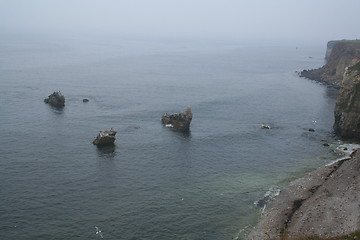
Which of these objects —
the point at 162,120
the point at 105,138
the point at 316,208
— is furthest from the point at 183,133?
the point at 316,208

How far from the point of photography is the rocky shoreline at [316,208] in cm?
5006

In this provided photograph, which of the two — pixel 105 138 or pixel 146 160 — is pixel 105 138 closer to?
pixel 105 138

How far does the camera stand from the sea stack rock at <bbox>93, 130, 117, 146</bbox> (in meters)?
85.5

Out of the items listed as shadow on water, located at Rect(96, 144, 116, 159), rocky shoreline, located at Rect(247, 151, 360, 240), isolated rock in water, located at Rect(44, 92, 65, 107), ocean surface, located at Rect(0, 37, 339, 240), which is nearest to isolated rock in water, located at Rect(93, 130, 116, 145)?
shadow on water, located at Rect(96, 144, 116, 159)

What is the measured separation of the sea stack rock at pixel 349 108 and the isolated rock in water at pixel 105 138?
197ft

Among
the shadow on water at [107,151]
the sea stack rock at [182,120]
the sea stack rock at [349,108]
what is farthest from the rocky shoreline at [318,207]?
the sea stack rock at [182,120]

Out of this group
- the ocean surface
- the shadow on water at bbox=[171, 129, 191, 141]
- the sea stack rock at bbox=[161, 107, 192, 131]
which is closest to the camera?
the ocean surface

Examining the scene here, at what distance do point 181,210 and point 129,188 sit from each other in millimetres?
11918

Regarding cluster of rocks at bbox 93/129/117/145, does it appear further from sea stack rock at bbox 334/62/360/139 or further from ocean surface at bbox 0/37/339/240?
sea stack rock at bbox 334/62/360/139

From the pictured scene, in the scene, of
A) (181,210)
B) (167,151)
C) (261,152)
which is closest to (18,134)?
(167,151)

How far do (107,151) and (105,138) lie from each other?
3699mm

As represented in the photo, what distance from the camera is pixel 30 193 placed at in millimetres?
61156

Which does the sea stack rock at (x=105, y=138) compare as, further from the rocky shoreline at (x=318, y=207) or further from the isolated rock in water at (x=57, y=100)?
the rocky shoreline at (x=318, y=207)

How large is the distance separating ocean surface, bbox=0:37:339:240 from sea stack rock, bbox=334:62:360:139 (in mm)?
4251
